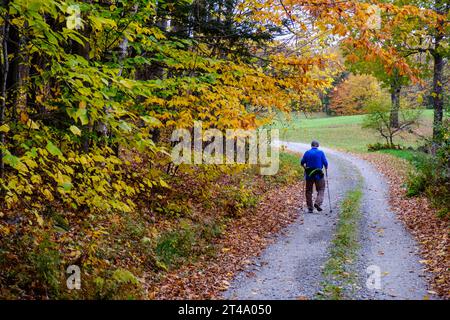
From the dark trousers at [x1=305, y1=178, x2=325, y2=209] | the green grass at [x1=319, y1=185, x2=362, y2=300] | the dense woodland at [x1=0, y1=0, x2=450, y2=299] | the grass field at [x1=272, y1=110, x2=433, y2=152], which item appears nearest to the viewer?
the dense woodland at [x1=0, y1=0, x2=450, y2=299]

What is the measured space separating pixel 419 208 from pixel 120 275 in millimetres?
9867

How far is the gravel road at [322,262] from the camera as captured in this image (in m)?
7.09

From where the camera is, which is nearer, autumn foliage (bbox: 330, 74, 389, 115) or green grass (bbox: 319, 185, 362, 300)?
green grass (bbox: 319, 185, 362, 300)

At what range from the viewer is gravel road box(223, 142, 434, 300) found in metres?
7.09

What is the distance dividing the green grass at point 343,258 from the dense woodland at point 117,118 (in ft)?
9.62

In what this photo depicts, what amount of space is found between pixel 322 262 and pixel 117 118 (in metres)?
5.03

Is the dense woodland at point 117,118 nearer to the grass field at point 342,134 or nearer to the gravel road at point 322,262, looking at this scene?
the gravel road at point 322,262

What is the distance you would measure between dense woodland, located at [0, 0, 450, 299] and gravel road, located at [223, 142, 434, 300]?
1.70m

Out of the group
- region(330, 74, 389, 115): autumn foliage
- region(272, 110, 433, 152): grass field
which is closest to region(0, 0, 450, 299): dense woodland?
region(272, 110, 433, 152): grass field

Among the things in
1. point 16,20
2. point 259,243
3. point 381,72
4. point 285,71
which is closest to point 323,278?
point 259,243

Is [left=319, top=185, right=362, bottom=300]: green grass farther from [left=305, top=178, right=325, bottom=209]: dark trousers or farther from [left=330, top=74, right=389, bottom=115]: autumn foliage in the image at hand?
[left=330, top=74, right=389, bottom=115]: autumn foliage

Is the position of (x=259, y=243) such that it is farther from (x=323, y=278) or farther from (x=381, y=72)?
(x=381, y=72)

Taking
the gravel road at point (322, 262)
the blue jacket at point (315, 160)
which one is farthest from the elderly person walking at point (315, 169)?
the gravel road at point (322, 262)

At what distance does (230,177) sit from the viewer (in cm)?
1684
